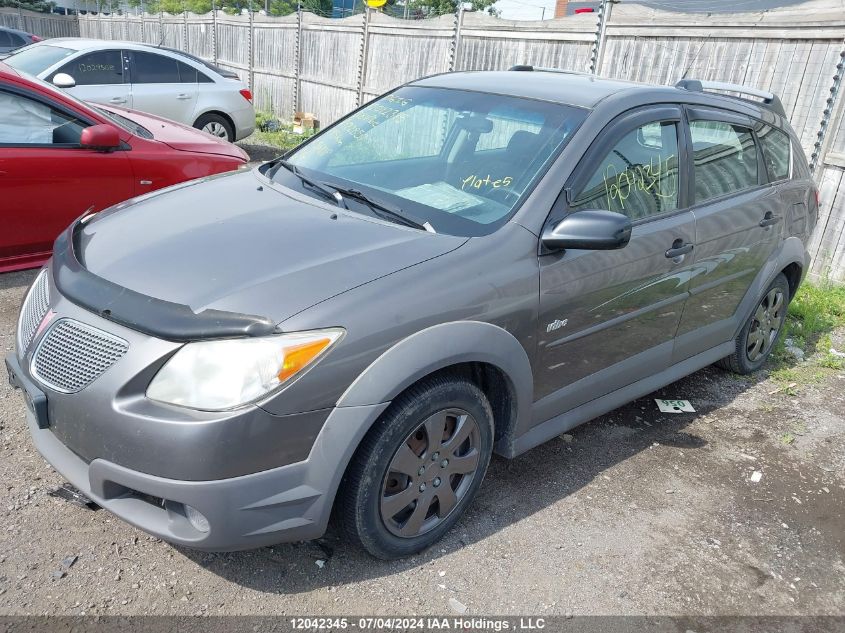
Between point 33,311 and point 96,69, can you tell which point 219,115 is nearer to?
point 96,69

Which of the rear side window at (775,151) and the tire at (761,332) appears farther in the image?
the tire at (761,332)

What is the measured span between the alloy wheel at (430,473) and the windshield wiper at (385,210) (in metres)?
0.76

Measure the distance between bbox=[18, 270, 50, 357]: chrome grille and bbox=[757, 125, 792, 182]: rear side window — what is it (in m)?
3.97

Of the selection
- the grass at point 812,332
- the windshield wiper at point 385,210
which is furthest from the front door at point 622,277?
the grass at point 812,332

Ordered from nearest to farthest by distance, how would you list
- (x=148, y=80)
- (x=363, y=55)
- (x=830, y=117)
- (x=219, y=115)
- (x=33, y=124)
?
(x=33, y=124) < (x=830, y=117) < (x=148, y=80) < (x=219, y=115) < (x=363, y=55)

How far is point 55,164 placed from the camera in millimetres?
4930

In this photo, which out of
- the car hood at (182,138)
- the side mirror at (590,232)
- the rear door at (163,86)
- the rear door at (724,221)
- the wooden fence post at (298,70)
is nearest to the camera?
the side mirror at (590,232)

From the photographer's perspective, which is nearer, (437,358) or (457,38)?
(437,358)

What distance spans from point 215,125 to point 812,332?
8.20m

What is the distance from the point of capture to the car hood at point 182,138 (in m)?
5.69

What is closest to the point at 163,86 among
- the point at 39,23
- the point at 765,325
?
the point at 765,325

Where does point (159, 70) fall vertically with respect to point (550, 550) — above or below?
above

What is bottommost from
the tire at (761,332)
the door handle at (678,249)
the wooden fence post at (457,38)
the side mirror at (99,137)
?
the tire at (761,332)

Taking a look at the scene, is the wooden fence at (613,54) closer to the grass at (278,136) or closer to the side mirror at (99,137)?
the grass at (278,136)
